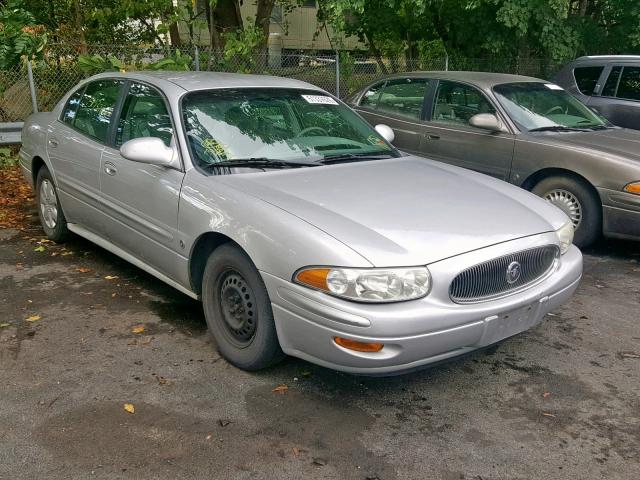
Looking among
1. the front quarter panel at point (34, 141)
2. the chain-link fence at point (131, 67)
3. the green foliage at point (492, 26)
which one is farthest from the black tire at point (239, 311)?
the green foliage at point (492, 26)

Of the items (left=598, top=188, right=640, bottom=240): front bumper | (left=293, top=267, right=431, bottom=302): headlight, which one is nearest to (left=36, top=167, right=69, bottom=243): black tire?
(left=293, top=267, right=431, bottom=302): headlight

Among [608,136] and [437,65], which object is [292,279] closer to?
[608,136]

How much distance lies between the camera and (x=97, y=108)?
498 centimetres

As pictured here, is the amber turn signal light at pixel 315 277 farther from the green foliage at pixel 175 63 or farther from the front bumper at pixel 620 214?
the green foliage at pixel 175 63

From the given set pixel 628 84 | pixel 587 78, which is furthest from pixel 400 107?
pixel 628 84

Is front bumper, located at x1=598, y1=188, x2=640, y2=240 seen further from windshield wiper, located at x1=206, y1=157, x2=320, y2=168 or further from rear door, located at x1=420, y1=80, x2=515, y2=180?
windshield wiper, located at x1=206, y1=157, x2=320, y2=168

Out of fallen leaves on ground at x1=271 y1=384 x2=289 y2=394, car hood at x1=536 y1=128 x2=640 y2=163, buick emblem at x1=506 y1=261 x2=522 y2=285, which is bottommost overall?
fallen leaves on ground at x1=271 y1=384 x2=289 y2=394

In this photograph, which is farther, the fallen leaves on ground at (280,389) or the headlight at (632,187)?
the headlight at (632,187)

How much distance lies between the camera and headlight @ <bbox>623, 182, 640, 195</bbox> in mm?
5414

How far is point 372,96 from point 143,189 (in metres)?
4.35

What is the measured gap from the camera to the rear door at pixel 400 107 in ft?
23.5

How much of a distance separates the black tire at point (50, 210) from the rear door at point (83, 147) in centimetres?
21

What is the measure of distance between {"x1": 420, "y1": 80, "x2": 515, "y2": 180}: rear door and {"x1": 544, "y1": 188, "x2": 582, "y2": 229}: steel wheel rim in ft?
1.74

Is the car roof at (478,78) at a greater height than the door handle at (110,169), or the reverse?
the car roof at (478,78)
